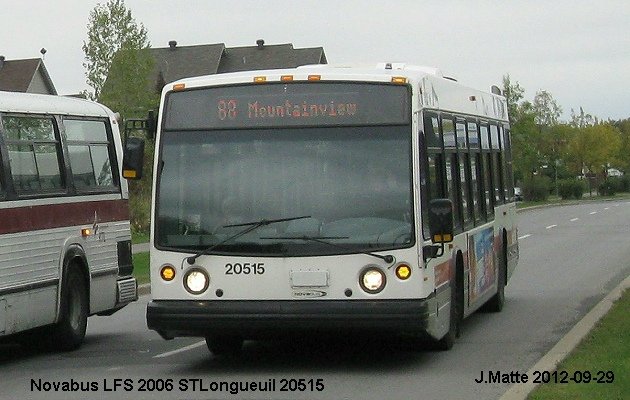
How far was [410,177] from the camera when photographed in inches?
487

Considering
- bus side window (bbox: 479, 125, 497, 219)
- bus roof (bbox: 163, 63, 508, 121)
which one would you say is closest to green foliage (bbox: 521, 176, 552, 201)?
bus side window (bbox: 479, 125, 497, 219)

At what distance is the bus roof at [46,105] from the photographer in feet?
46.8

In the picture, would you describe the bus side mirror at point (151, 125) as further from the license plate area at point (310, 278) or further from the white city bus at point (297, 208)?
the license plate area at point (310, 278)

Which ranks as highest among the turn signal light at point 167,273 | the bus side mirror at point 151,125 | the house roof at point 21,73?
the house roof at point 21,73

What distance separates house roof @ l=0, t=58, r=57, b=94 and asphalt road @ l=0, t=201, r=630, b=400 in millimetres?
56296

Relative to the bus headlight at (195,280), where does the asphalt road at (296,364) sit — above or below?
below

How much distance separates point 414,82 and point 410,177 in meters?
0.91

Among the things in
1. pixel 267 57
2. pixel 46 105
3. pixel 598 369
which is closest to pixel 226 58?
pixel 267 57

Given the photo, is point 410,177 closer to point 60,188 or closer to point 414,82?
point 414,82

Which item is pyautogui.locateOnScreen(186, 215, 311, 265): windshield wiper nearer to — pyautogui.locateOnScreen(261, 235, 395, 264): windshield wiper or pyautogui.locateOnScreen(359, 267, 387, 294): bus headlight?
pyautogui.locateOnScreen(261, 235, 395, 264): windshield wiper

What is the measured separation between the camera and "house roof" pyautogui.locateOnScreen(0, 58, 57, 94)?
244 feet

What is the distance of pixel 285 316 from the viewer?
12.1 m

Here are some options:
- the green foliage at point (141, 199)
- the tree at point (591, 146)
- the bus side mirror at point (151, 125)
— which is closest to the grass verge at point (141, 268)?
the green foliage at point (141, 199)

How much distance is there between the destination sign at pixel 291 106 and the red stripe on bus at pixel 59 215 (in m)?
1.94
